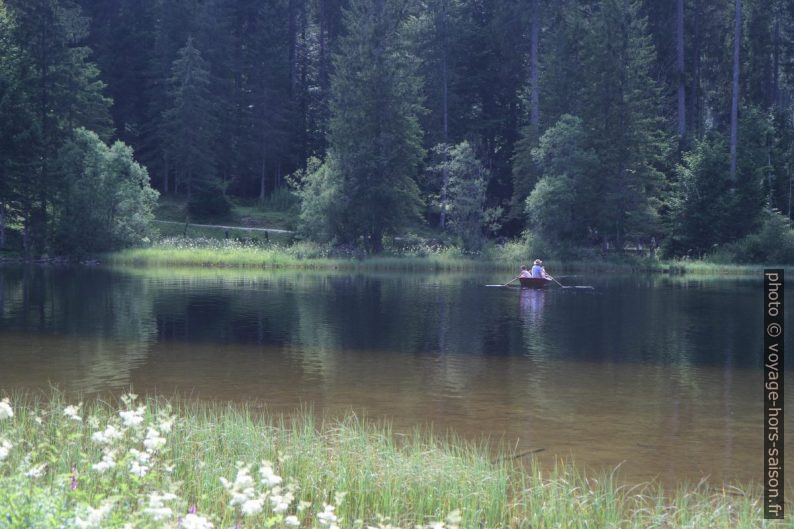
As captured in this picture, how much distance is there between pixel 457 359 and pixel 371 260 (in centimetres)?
3581

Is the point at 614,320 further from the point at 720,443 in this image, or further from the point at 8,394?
the point at 8,394

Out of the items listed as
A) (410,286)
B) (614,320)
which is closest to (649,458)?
(614,320)

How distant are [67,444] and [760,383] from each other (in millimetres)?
14208

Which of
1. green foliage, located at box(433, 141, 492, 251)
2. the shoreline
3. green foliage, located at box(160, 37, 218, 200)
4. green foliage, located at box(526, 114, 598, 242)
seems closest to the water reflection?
the shoreline

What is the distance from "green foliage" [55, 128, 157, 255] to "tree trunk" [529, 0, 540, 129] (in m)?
29.0

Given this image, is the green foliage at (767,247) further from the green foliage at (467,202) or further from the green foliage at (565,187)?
the green foliage at (467,202)

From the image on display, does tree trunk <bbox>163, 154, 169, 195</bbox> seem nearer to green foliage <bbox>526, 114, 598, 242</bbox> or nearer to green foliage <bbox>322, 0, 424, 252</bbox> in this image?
green foliage <bbox>322, 0, 424, 252</bbox>

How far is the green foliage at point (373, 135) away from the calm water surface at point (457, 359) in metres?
22.2

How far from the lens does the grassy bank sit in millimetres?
54875

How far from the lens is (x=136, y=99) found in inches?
3125

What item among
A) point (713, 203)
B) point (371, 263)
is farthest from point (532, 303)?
point (713, 203)

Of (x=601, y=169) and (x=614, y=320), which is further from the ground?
(x=601, y=169)

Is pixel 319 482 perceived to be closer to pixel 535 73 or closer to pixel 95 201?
pixel 95 201

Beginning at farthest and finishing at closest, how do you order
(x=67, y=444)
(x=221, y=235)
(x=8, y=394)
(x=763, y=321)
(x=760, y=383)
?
(x=221, y=235), (x=763, y=321), (x=760, y=383), (x=8, y=394), (x=67, y=444)
